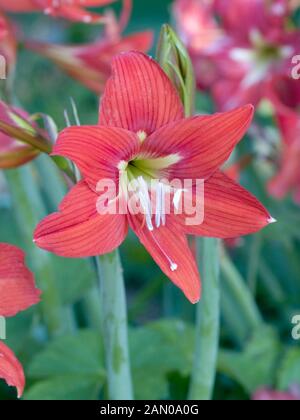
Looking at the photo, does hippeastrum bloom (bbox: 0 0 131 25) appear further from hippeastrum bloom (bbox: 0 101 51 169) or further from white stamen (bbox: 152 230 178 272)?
white stamen (bbox: 152 230 178 272)

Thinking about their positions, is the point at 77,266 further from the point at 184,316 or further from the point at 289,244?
the point at 289,244

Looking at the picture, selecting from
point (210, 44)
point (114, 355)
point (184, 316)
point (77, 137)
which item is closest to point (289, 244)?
point (184, 316)

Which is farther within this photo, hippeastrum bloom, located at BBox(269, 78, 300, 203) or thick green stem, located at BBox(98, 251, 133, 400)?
hippeastrum bloom, located at BBox(269, 78, 300, 203)

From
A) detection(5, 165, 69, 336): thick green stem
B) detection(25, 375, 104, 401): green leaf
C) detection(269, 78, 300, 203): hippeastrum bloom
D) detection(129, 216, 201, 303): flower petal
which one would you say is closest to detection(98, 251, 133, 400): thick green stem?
detection(129, 216, 201, 303): flower petal

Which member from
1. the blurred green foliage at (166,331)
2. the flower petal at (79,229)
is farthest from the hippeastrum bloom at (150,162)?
the blurred green foliage at (166,331)

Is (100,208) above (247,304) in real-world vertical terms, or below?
below

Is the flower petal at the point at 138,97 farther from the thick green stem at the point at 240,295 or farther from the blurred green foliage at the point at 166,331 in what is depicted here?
the thick green stem at the point at 240,295
